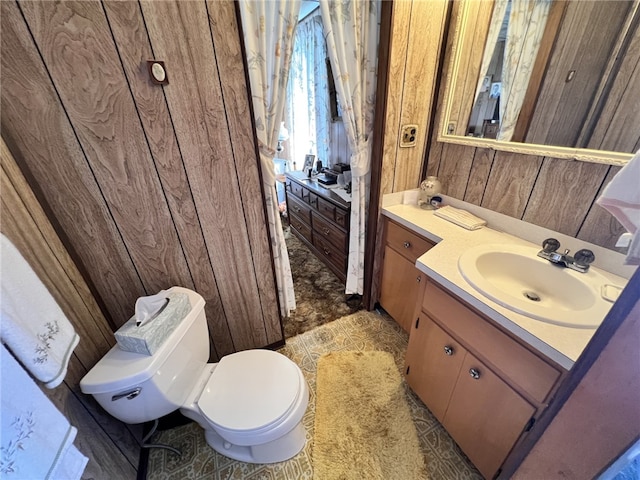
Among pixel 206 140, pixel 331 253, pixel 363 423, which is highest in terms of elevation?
pixel 206 140

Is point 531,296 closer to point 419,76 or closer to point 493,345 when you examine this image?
point 493,345

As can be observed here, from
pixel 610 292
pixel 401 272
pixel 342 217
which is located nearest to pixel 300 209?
pixel 342 217

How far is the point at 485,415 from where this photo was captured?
0.95m

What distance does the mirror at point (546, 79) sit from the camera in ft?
2.95

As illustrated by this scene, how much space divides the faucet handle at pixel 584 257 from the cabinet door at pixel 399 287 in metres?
0.65

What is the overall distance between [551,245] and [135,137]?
173cm

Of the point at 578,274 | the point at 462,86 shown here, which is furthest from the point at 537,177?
Answer: the point at 462,86

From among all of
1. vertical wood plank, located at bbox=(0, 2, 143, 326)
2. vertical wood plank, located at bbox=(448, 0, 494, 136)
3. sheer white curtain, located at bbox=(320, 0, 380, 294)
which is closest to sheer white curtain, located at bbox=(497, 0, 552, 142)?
vertical wood plank, located at bbox=(448, 0, 494, 136)

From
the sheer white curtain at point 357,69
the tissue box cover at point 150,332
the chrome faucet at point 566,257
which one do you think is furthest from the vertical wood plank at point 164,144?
the chrome faucet at point 566,257

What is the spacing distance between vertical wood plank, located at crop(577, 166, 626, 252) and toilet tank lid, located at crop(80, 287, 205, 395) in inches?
66.7

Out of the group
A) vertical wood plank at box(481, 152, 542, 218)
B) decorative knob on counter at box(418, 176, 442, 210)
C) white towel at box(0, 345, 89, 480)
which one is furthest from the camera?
decorative knob on counter at box(418, 176, 442, 210)

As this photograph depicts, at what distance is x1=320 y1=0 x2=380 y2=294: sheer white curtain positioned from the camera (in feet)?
3.92

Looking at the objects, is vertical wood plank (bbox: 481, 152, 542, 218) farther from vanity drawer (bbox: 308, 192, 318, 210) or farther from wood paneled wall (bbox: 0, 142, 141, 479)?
wood paneled wall (bbox: 0, 142, 141, 479)

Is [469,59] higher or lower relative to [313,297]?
higher
